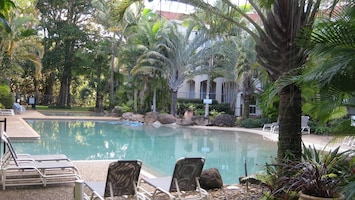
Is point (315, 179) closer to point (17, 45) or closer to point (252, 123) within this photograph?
point (252, 123)

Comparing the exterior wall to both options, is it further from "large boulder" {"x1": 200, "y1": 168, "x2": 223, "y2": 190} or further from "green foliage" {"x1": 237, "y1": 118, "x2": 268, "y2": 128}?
"large boulder" {"x1": 200, "y1": 168, "x2": 223, "y2": 190}

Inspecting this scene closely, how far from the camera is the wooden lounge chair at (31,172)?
6.63m

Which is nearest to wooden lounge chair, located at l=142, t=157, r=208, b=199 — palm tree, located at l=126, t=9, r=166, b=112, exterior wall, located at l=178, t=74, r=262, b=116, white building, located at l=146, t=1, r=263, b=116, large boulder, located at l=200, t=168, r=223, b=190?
large boulder, located at l=200, t=168, r=223, b=190

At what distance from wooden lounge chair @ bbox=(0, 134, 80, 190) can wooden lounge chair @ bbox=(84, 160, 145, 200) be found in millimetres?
1581

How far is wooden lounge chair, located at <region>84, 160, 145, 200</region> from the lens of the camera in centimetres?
529

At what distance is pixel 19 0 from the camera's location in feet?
67.6

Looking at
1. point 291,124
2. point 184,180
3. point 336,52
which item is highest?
point 336,52

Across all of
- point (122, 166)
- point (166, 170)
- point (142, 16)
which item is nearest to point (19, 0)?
point (142, 16)

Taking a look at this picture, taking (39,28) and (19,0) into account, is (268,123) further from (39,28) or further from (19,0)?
(39,28)

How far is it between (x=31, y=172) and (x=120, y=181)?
9.39 ft

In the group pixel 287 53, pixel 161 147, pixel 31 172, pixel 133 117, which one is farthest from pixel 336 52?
pixel 133 117

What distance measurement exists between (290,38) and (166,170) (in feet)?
19.5

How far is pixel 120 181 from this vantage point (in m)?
5.42

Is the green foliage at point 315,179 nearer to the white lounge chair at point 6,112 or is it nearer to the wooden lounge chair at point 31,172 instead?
the wooden lounge chair at point 31,172
